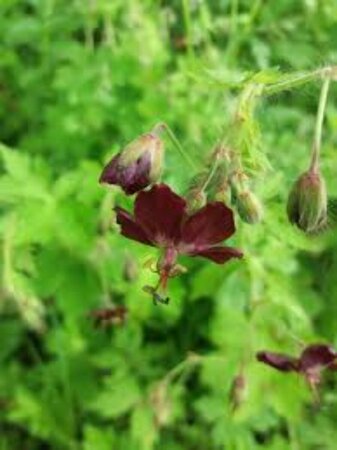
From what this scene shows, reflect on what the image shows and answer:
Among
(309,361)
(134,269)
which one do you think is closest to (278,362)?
(309,361)

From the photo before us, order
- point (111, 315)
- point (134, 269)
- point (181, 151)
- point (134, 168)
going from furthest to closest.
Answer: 1. point (111, 315)
2. point (134, 269)
3. point (181, 151)
4. point (134, 168)

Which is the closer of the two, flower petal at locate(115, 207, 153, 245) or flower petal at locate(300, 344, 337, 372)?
flower petal at locate(115, 207, 153, 245)

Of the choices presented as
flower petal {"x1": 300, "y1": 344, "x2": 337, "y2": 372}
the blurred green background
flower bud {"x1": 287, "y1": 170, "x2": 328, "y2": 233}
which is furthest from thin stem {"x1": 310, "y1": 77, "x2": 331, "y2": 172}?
the blurred green background

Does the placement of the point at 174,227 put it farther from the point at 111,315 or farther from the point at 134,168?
the point at 111,315

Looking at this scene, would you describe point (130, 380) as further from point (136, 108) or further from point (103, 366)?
point (136, 108)

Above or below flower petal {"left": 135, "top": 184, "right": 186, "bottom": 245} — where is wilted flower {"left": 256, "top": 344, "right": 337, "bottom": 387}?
below

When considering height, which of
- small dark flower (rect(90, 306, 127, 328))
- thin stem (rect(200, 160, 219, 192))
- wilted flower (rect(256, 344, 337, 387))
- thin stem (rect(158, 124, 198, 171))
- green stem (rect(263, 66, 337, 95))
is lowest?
small dark flower (rect(90, 306, 127, 328))

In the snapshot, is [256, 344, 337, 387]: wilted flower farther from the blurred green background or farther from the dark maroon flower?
the dark maroon flower
